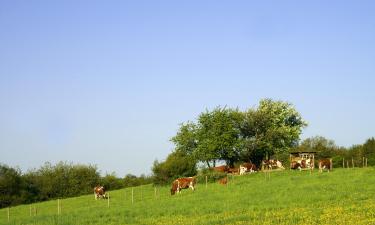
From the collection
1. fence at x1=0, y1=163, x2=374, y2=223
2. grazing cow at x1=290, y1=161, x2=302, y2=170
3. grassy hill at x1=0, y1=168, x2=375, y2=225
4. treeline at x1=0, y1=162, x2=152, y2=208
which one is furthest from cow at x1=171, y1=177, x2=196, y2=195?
treeline at x1=0, y1=162, x2=152, y2=208

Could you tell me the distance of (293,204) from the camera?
28.3 meters

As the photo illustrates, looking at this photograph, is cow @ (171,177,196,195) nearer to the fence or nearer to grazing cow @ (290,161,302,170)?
the fence

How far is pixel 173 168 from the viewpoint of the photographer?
77438 millimetres

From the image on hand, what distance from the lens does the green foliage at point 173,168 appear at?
249ft

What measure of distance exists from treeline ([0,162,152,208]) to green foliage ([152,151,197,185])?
1681cm

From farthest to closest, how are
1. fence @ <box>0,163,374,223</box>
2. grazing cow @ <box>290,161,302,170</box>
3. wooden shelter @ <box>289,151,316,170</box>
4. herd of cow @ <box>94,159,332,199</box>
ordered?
1. grazing cow @ <box>290,161,302,170</box>
2. wooden shelter @ <box>289,151,316,170</box>
3. herd of cow @ <box>94,159,332,199</box>
4. fence @ <box>0,163,374,223</box>

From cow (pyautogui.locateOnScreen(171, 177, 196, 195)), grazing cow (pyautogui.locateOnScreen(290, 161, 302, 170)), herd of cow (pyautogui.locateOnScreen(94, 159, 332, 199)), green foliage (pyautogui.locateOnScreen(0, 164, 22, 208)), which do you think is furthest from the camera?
green foliage (pyautogui.locateOnScreen(0, 164, 22, 208))

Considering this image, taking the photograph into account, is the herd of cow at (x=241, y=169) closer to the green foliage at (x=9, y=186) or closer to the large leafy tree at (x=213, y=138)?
the large leafy tree at (x=213, y=138)

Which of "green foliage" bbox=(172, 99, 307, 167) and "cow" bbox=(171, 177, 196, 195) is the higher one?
"green foliage" bbox=(172, 99, 307, 167)

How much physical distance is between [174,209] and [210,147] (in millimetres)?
45908

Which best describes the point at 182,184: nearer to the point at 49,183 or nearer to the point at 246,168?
the point at 246,168

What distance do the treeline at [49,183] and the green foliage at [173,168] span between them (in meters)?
→ 16.8

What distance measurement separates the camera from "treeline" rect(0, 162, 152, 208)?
8206 cm

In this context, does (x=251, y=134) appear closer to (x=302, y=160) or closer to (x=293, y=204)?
(x=302, y=160)
